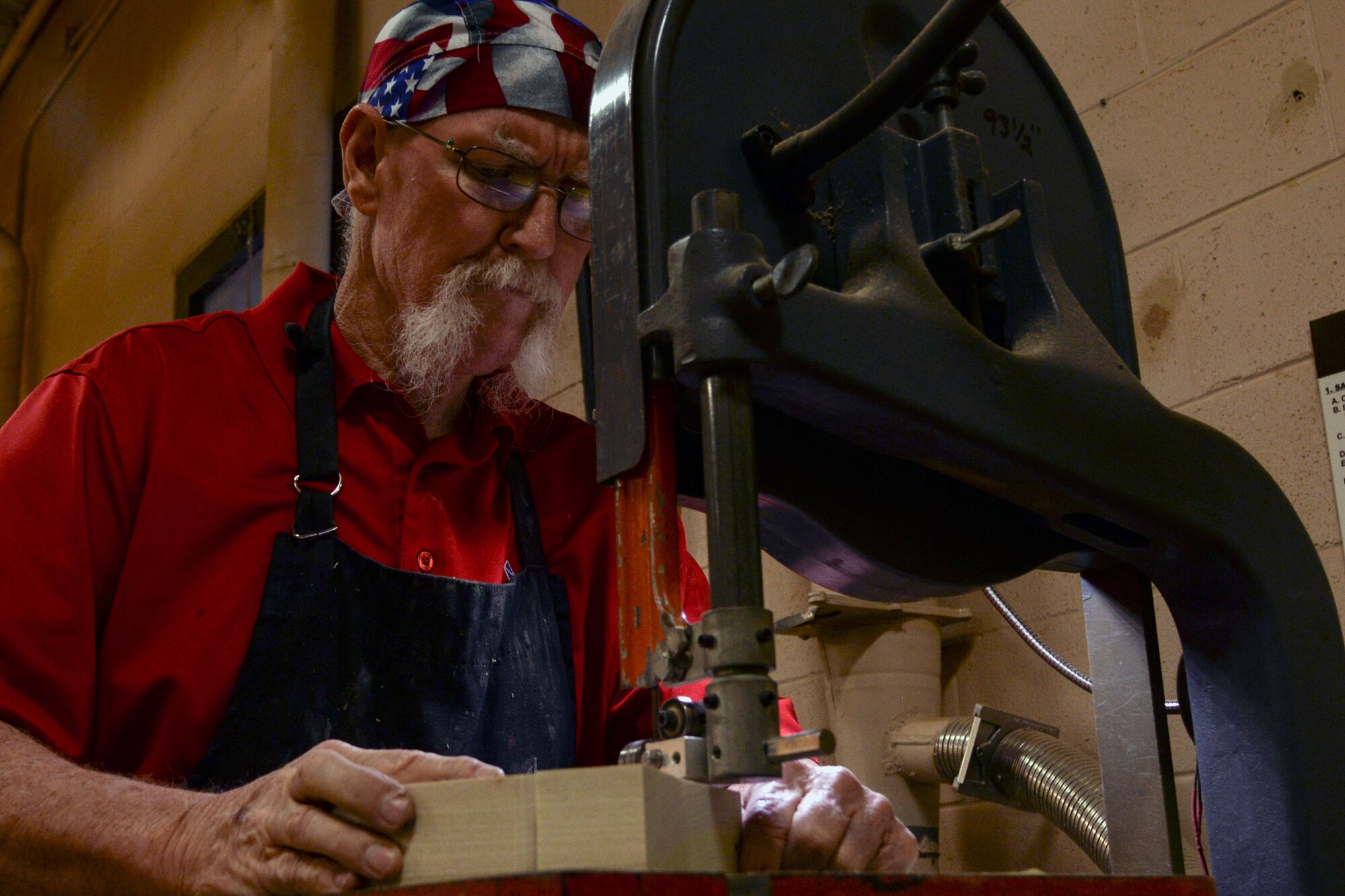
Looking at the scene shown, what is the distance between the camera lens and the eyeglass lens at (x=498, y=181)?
54.6 inches

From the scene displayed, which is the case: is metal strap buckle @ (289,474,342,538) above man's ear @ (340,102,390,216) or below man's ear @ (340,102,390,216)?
below

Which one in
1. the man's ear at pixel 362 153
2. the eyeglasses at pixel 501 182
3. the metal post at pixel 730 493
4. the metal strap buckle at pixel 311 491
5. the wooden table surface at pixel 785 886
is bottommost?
the wooden table surface at pixel 785 886

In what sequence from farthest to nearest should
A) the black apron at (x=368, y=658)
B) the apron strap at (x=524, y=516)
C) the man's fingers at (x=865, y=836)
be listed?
the apron strap at (x=524, y=516), the black apron at (x=368, y=658), the man's fingers at (x=865, y=836)

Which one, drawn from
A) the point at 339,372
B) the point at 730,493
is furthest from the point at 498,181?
the point at 730,493

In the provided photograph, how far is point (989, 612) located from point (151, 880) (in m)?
1.35

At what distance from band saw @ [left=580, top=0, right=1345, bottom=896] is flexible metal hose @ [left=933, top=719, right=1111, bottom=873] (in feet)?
1.21

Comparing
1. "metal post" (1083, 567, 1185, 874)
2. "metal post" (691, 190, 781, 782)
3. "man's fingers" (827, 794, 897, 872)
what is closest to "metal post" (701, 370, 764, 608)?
"metal post" (691, 190, 781, 782)

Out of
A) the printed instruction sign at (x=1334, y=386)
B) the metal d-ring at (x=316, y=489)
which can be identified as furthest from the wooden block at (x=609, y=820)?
the printed instruction sign at (x=1334, y=386)

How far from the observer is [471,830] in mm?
634

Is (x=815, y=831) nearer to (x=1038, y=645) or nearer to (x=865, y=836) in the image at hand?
(x=865, y=836)

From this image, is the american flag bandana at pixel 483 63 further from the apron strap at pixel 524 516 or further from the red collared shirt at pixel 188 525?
the apron strap at pixel 524 516

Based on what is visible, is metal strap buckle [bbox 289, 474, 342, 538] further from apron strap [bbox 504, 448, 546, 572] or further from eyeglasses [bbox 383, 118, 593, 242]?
eyeglasses [bbox 383, 118, 593, 242]

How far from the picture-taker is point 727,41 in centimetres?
81

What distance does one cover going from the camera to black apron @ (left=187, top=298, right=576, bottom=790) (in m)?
1.16
